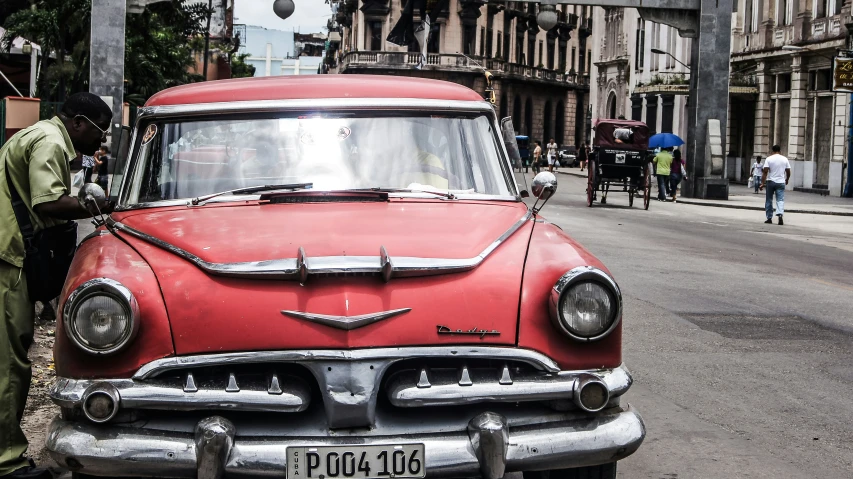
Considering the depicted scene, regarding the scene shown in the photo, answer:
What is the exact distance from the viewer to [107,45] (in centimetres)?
2845

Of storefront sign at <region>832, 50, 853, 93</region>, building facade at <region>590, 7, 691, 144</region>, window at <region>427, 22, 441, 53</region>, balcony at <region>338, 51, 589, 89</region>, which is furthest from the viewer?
window at <region>427, 22, 441, 53</region>

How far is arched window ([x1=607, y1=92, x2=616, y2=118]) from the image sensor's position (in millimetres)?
68000

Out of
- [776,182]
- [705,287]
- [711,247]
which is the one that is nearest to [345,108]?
[705,287]

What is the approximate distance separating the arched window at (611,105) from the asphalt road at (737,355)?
5064 centimetres

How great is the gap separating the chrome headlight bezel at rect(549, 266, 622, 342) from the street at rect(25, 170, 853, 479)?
4.83 feet

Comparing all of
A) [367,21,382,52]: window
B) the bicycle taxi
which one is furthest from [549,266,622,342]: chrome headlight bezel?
[367,21,382,52]: window

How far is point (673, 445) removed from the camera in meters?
5.73

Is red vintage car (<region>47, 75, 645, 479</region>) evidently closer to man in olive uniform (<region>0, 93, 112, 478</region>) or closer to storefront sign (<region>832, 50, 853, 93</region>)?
man in olive uniform (<region>0, 93, 112, 478</region>)

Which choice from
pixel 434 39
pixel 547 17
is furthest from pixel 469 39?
pixel 547 17

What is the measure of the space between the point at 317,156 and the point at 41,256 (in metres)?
1.32

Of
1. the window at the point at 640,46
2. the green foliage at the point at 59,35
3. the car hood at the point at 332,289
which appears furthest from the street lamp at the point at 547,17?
the window at the point at 640,46

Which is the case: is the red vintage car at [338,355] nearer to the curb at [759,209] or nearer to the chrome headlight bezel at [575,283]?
the chrome headlight bezel at [575,283]

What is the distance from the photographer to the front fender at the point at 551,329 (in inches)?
156

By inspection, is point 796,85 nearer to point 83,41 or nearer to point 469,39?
point 83,41
